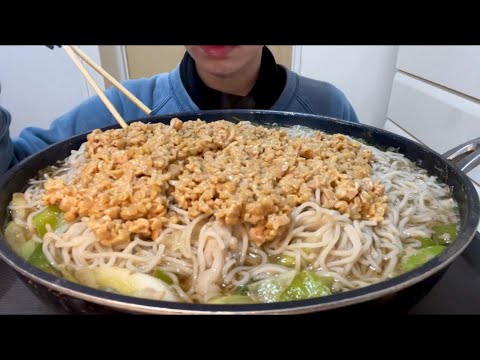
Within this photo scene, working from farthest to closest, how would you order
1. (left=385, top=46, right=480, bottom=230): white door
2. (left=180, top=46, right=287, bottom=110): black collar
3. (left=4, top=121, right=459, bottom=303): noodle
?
(left=385, top=46, right=480, bottom=230): white door, (left=180, top=46, right=287, bottom=110): black collar, (left=4, top=121, right=459, bottom=303): noodle

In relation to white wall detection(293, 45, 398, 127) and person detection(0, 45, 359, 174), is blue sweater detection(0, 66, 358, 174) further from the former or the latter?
white wall detection(293, 45, 398, 127)

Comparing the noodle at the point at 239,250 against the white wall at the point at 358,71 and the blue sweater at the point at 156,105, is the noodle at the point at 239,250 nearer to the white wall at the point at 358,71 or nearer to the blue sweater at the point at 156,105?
the blue sweater at the point at 156,105

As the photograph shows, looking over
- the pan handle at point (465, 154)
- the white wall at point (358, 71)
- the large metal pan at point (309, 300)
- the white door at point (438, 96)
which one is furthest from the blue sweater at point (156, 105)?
the white wall at point (358, 71)

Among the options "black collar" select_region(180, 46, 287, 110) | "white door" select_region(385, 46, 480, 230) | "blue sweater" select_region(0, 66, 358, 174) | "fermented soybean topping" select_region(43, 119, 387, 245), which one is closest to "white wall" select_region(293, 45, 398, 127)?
"white door" select_region(385, 46, 480, 230)

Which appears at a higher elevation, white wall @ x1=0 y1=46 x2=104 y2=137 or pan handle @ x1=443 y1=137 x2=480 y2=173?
pan handle @ x1=443 y1=137 x2=480 y2=173

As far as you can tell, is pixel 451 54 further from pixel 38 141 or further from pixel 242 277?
pixel 38 141
